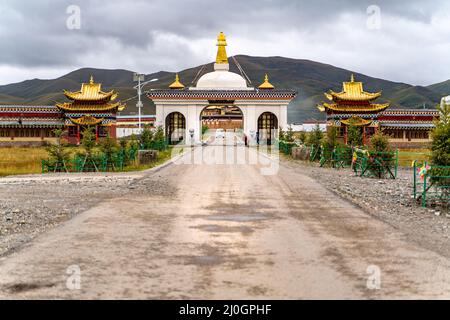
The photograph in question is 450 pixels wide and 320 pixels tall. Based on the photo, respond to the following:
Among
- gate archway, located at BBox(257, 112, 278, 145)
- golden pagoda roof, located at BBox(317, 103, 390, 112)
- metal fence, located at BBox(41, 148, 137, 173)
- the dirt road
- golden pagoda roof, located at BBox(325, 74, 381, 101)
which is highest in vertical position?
golden pagoda roof, located at BBox(325, 74, 381, 101)

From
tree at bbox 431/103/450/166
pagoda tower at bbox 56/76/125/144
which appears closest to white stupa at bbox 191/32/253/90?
pagoda tower at bbox 56/76/125/144

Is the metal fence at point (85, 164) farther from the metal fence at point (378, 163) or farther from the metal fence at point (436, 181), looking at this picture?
the metal fence at point (436, 181)

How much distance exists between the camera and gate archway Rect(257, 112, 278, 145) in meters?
64.8

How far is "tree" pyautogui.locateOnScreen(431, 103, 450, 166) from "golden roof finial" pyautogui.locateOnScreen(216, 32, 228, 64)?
54.9 meters

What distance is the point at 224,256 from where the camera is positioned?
31.3ft

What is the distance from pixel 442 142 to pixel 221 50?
5737cm

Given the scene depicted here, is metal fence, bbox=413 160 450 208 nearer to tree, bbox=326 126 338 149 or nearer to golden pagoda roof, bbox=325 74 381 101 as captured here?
tree, bbox=326 126 338 149

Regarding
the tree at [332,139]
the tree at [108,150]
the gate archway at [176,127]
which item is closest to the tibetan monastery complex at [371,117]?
the gate archway at [176,127]

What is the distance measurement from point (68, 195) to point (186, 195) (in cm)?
380

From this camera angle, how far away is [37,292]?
743 cm

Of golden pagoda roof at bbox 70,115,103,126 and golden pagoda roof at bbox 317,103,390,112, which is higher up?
golden pagoda roof at bbox 317,103,390,112

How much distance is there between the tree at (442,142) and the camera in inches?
667

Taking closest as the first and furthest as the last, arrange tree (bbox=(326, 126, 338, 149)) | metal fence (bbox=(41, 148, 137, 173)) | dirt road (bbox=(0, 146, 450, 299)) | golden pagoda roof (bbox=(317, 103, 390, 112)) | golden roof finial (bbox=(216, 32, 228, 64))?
dirt road (bbox=(0, 146, 450, 299)), metal fence (bbox=(41, 148, 137, 173)), tree (bbox=(326, 126, 338, 149)), golden pagoda roof (bbox=(317, 103, 390, 112)), golden roof finial (bbox=(216, 32, 228, 64))

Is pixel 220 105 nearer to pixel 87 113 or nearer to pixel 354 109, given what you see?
pixel 354 109
